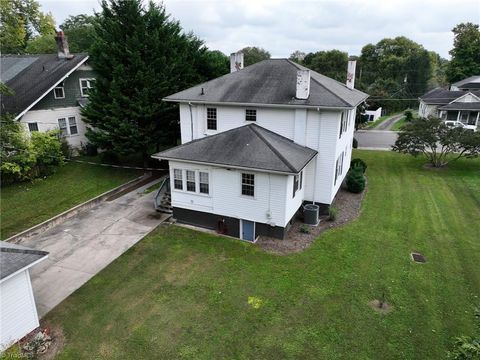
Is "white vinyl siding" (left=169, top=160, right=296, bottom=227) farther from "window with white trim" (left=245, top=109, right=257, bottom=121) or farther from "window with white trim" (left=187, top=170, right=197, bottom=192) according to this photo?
"window with white trim" (left=245, top=109, right=257, bottom=121)

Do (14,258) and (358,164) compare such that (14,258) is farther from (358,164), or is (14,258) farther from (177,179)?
(358,164)

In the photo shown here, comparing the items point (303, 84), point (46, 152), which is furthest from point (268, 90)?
point (46, 152)

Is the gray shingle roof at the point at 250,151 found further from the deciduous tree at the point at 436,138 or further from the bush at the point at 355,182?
the deciduous tree at the point at 436,138

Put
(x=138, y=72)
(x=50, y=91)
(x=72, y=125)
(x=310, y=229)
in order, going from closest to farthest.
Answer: (x=310, y=229), (x=138, y=72), (x=50, y=91), (x=72, y=125)

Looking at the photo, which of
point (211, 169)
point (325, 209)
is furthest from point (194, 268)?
point (325, 209)

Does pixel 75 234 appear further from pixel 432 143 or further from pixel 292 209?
pixel 432 143

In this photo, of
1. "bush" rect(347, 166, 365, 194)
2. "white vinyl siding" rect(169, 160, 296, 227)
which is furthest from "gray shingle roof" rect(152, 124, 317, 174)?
"bush" rect(347, 166, 365, 194)

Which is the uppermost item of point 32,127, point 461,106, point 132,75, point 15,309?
point 132,75
